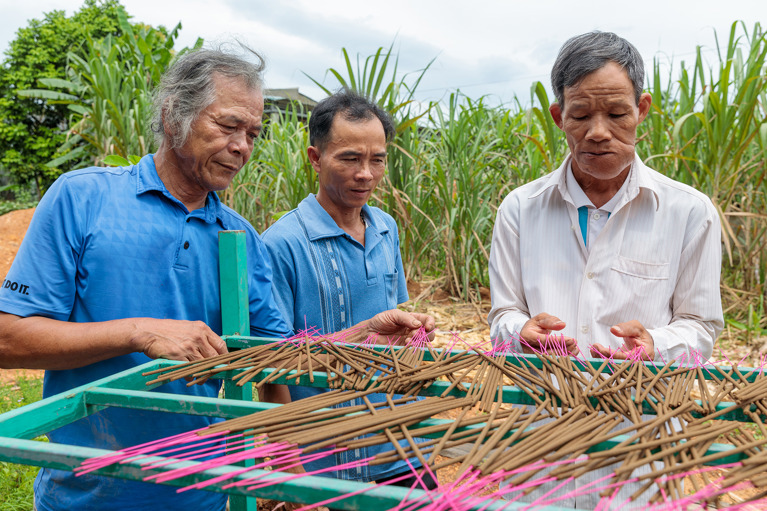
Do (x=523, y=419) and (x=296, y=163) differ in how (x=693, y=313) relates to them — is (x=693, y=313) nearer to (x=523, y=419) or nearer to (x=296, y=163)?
(x=523, y=419)

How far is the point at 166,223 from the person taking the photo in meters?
1.51

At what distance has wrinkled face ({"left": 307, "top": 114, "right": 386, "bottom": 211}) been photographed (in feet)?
6.74

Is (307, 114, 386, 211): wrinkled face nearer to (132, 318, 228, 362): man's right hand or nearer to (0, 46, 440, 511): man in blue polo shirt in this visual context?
(0, 46, 440, 511): man in blue polo shirt

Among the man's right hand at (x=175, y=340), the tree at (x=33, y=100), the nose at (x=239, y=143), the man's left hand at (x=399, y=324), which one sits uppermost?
the tree at (x=33, y=100)

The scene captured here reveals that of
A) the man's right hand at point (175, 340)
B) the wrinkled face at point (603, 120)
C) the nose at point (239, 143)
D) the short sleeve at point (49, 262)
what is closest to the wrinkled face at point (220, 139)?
the nose at point (239, 143)

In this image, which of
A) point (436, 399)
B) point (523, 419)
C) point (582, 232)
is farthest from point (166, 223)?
point (582, 232)

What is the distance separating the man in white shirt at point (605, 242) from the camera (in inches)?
59.2

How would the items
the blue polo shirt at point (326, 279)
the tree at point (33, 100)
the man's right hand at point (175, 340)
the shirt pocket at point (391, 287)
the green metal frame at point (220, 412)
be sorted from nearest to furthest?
the green metal frame at point (220, 412)
the man's right hand at point (175, 340)
the blue polo shirt at point (326, 279)
the shirt pocket at point (391, 287)
the tree at point (33, 100)

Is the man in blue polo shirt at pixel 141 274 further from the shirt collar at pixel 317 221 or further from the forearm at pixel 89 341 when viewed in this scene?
the shirt collar at pixel 317 221

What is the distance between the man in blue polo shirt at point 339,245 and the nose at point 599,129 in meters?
0.84

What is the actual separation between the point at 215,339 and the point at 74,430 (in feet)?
1.52

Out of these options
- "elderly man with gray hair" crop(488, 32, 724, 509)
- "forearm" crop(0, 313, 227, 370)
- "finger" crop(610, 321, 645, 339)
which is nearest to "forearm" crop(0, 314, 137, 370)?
"forearm" crop(0, 313, 227, 370)

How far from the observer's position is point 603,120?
1.51 metres

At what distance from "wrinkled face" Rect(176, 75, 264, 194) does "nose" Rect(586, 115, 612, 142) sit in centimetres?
98
